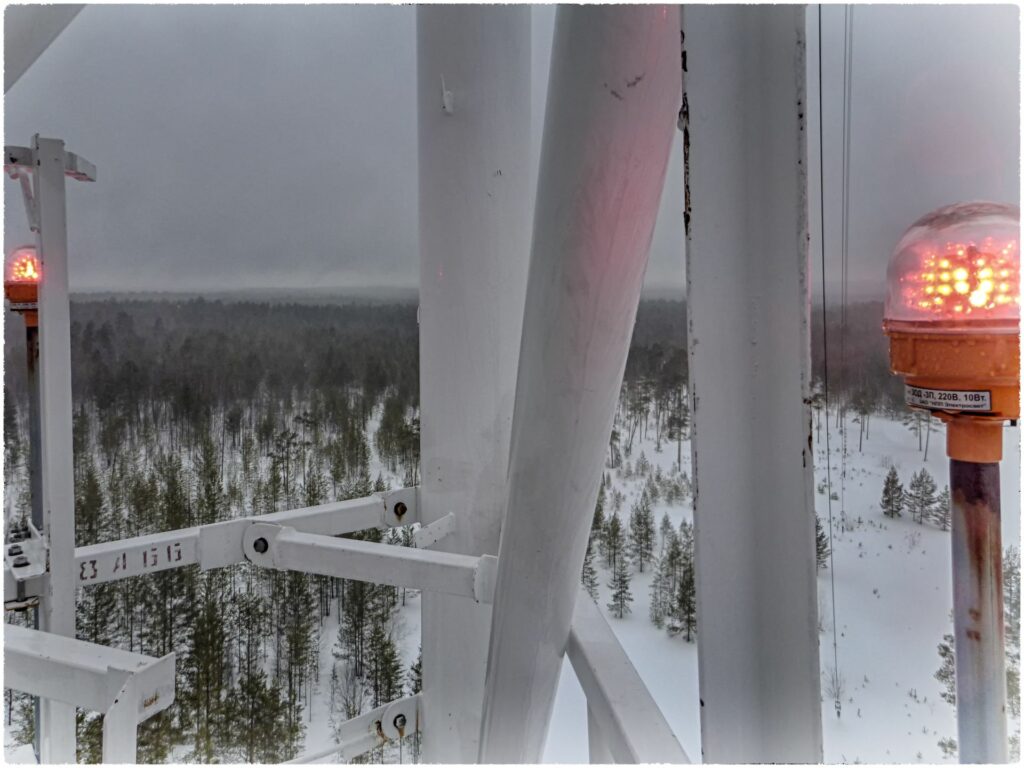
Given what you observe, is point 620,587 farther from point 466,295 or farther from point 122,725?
point 122,725

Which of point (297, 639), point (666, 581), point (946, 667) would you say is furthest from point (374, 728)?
point (297, 639)

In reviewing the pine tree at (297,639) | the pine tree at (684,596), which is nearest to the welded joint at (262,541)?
the pine tree at (684,596)

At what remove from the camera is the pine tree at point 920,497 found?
583mm

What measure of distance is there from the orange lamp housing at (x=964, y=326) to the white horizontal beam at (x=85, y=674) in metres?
0.68

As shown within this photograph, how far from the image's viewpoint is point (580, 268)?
15.8 inches

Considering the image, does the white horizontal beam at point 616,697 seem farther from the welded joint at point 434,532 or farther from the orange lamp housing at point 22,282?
the orange lamp housing at point 22,282

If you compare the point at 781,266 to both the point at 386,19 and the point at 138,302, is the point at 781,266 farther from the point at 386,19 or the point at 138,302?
the point at 138,302

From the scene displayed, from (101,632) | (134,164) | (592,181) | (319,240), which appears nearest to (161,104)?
(134,164)

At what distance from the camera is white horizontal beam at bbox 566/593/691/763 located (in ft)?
1.59

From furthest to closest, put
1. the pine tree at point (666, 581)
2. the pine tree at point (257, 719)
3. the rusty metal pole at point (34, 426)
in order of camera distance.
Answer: the pine tree at point (257, 719)
the pine tree at point (666, 581)
the rusty metal pole at point (34, 426)

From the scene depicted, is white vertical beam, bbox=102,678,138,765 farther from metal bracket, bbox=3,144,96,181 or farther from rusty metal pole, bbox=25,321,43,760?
metal bracket, bbox=3,144,96,181

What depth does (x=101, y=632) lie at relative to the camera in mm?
1867

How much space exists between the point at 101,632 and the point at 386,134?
5.35ft

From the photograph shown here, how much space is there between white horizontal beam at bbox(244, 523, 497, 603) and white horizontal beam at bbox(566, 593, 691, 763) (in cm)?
12
